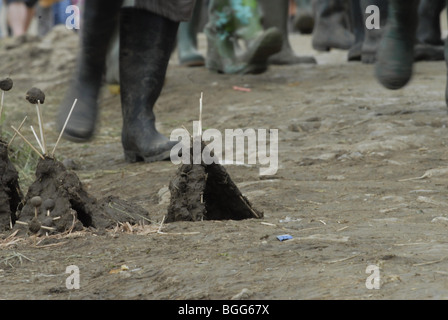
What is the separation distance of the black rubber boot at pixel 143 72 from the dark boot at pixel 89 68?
140mm

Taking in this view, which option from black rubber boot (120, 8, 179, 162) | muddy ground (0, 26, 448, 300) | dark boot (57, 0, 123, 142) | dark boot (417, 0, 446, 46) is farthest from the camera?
dark boot (417, 0, 446, 46)

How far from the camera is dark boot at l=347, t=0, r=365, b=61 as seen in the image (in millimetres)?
7723

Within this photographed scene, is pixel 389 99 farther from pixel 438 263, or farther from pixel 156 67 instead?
pixel 438 263

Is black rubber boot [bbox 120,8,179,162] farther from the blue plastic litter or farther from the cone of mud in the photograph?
the blue plastic litter

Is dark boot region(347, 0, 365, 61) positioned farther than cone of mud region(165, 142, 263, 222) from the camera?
Yes

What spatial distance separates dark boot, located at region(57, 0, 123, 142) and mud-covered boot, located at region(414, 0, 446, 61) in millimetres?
3885

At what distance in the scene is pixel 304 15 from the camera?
10.9 m

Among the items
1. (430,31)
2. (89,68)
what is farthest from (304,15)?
(89,68)

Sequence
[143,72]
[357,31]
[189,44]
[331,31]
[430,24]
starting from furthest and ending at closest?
[331,31]
[189,44]
[357,31]
[430,24]
[143,72]

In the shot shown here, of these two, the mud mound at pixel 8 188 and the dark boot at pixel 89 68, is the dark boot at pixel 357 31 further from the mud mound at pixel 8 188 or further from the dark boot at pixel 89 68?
the mud mound at pixel 8 188

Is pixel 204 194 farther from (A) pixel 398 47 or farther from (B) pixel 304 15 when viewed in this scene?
(B) pixel 304 15

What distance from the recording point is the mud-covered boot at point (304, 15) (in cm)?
1084

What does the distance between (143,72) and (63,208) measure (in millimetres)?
1507

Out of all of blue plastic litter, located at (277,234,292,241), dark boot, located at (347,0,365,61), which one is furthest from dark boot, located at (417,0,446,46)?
blue plastic litter, located at (277,234,292,241)
